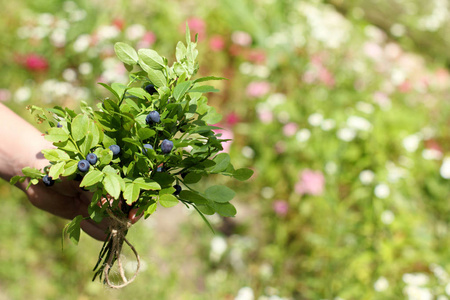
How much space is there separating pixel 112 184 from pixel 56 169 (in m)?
0.12

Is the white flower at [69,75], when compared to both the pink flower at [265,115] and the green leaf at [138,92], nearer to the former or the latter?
the pink flower at [265,115]

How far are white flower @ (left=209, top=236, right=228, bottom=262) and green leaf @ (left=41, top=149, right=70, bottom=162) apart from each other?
153cm

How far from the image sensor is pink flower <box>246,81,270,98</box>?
2.80m

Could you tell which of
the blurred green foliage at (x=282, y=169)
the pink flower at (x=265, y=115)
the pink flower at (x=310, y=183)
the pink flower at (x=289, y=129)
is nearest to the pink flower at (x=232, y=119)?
the blurred green foliage at (x=282, y=169)

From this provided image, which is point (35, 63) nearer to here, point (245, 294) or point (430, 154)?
point (245, 294)

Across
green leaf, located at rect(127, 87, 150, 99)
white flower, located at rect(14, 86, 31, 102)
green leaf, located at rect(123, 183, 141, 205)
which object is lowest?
white flower, located at rect(14, 86, 31, 102)

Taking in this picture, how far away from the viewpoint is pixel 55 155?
0.81 m

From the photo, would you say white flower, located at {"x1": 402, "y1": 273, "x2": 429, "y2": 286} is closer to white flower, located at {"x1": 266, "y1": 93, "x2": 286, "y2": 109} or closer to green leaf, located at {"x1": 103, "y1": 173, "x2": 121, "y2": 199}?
white flower, located at {"x1": 266, "y1": 93, "x2": 286, "y2": 109}

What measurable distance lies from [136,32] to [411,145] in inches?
77.5

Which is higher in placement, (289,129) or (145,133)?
(145,133)

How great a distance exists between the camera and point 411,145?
2.44 m

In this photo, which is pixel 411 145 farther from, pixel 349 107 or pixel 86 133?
pixel 86 133

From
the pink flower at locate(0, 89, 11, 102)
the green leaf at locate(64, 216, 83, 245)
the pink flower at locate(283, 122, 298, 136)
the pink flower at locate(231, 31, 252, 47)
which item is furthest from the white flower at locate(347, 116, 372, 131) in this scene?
the pink flower at locate(0, 89, 11, 102)

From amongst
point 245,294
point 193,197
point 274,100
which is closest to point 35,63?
point 274,100
